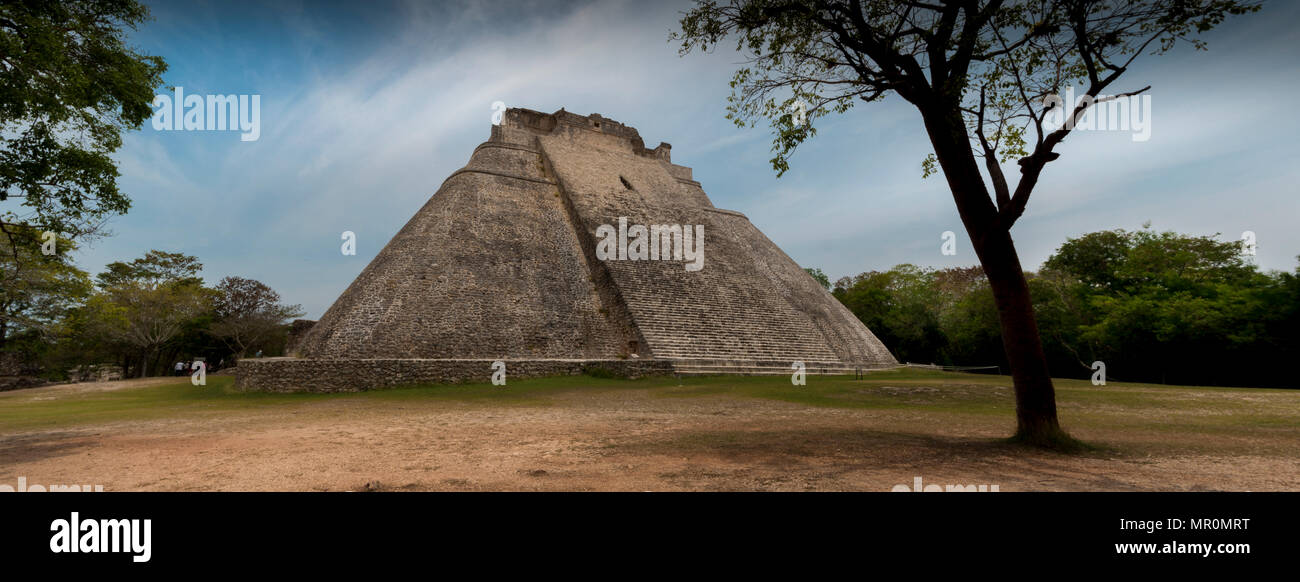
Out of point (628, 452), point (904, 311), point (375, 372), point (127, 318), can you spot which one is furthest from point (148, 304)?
point (904, 311)

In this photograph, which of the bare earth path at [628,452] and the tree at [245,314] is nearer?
the bare earth path at [628,452]

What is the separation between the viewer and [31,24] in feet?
23.4

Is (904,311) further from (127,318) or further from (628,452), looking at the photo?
(127,318)

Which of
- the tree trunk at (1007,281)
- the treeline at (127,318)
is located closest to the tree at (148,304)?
the treeline at (127,318)

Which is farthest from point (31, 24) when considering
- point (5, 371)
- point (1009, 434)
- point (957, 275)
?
point (957, 275)

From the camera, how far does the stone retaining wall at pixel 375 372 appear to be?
13748mm

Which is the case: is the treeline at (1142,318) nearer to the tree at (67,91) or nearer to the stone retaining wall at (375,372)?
the stone retaining wall at (375,372)

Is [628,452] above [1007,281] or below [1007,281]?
below

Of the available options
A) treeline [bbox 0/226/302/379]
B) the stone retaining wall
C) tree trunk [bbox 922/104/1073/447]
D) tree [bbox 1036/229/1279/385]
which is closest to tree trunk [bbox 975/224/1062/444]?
tree trunk [bbox 922/104/1073/447]

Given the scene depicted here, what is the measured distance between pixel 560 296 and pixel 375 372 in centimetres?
674

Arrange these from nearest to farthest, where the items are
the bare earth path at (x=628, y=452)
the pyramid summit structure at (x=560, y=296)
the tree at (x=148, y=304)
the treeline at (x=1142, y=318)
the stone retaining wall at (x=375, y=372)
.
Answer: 1. the bare earth path at (x=628, y=452)
2. the stone retaining wall at (x=375, y=372)
3. the pyramid summit structure at (x=560, y=296)
4. the treeline at (x=1142, y=318)
5. the tree at (x=148, y=304)

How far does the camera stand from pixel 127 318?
2764 centimetres

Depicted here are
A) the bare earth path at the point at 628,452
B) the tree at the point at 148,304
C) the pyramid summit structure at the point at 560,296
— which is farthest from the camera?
the tree at the point at 148,304

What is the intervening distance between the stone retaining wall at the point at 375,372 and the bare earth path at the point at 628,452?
3.91 m
